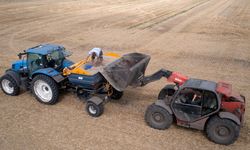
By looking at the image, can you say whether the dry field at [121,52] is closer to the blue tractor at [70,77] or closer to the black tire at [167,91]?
the blue tractor at [70,77]

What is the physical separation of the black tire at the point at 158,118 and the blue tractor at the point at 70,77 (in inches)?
38.8

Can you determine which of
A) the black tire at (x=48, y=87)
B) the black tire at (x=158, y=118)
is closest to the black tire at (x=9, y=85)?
the black tire at (x=48, y=87)

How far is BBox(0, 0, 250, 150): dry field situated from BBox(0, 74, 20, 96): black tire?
20cm

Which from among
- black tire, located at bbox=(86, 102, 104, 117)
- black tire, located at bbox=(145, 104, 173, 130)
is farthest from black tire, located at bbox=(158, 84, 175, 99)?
black tire, located at bbox=(86, 102, 104, 117)

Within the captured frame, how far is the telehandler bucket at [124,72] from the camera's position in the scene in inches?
285

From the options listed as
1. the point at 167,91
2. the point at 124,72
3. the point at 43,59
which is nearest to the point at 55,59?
the point at 43,59

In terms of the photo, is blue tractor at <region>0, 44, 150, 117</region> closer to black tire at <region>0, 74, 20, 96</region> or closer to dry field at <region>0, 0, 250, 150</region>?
black tire at <region>0, 74, 20, 96</region>

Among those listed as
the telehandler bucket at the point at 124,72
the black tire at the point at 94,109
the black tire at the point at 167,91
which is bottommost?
the black tire at the point at 94,109

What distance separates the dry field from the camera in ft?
21.8

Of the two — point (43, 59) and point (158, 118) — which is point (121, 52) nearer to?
point (43, 59)

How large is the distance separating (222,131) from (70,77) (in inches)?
170

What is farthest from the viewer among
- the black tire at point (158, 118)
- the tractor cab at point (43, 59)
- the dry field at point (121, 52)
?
the tractor cab at point (43, 59)

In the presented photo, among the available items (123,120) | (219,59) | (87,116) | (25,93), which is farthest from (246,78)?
(25,93)

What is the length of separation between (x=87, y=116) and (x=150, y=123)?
6.18 feet
